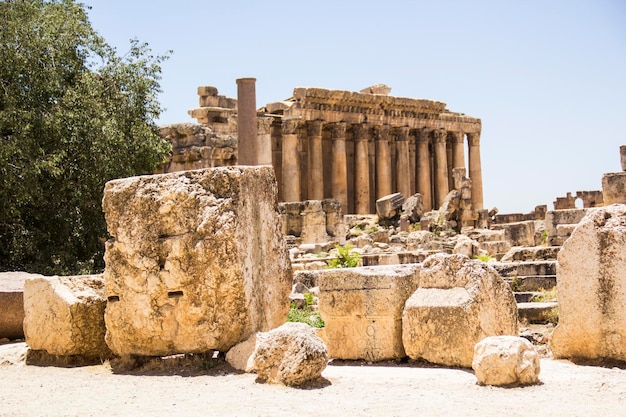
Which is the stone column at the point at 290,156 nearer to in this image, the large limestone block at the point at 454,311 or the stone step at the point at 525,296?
the stone step at the point at 525,296

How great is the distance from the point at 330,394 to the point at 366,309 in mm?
1878

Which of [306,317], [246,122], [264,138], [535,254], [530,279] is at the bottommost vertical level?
[306,317]

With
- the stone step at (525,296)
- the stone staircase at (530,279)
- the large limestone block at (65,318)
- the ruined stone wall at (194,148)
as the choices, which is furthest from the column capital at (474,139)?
the large limestone block at (65,318)

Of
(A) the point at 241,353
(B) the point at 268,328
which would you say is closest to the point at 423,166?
(B) the point at 268,328

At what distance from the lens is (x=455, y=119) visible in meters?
44.7

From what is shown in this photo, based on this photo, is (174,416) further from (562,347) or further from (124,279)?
(562,347)

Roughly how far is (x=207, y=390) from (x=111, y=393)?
818 mm

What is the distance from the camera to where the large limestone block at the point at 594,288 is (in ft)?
21.5

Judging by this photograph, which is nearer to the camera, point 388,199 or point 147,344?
point 147,344

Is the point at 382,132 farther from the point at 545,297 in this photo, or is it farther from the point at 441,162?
the point at 545,297

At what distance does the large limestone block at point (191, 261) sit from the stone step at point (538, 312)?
173 inches

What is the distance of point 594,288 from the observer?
6.68 meters

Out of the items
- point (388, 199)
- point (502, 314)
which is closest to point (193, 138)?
point (388, 199)

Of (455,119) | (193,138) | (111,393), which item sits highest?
(455,119)
